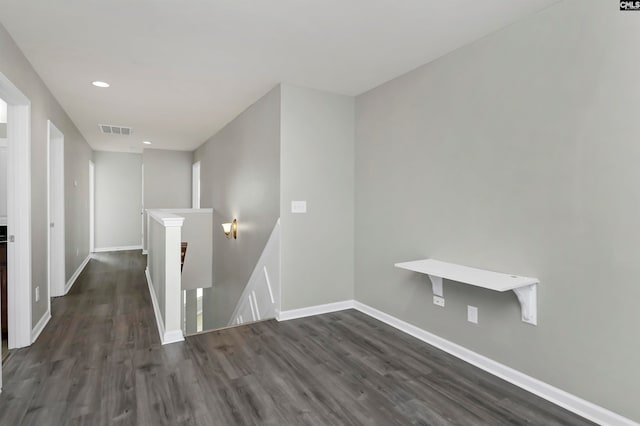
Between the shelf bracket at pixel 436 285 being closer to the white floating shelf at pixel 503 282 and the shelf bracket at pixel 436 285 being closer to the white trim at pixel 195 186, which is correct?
the white floating shelf at pixel 503 282

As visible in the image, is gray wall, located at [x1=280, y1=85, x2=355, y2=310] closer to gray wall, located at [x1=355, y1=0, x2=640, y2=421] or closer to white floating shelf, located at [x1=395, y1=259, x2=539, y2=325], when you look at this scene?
gray wall, located at [x1=355, y1=0, x2=640, y2=421]

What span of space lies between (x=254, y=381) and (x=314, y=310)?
143 cm

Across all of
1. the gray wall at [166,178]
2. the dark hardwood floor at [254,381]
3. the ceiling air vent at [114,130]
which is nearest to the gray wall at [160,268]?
the dark hardwood floor at [254,381]

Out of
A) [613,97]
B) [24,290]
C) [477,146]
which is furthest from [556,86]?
[24,290]

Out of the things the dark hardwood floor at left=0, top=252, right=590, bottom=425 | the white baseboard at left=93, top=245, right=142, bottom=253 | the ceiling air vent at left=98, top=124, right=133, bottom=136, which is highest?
the ceiling air vent at left=98, top=124, right=133, bottom=136

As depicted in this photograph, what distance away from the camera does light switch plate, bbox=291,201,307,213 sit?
3615 mm

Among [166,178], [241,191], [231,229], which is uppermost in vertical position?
[166,178]

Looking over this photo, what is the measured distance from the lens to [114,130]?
5988 mm

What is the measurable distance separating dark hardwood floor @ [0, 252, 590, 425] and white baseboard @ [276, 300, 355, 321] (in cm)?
14

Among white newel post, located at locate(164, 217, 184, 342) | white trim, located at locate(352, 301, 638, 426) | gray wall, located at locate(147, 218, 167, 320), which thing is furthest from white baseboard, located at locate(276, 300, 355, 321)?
gray wall, located at locate(147, 218, 167, 320)

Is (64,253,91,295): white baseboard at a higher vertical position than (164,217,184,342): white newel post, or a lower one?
lower

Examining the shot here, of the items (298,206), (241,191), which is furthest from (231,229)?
(298,206)

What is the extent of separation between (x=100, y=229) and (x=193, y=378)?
24.9 feet

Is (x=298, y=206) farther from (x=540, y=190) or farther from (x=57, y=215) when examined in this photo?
(x=57, y=215)
